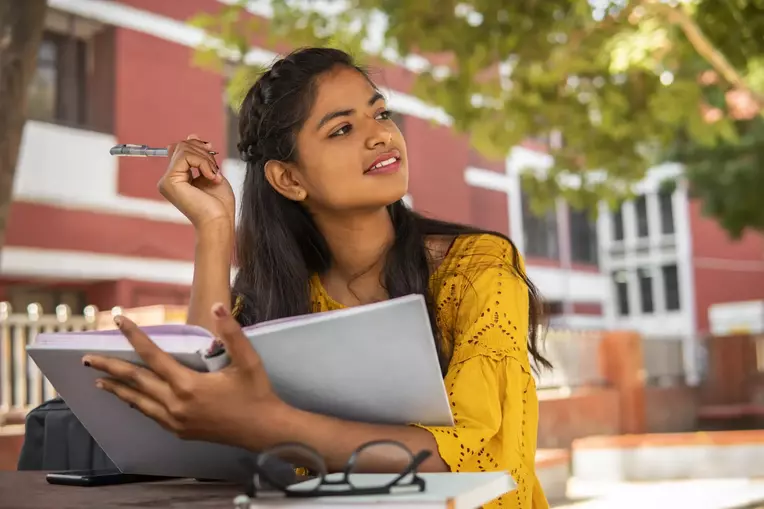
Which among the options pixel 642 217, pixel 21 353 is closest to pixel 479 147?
pixel 21 353

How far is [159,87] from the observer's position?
390 inches

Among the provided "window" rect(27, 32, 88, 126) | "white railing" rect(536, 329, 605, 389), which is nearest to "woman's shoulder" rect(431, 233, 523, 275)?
"window" rect(27, 32, 88, 126)

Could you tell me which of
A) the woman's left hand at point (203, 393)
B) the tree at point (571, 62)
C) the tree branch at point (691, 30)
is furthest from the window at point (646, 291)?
the woman's left hand at point (203, 393)

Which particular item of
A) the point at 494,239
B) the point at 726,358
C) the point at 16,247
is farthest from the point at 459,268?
the point at 726,358

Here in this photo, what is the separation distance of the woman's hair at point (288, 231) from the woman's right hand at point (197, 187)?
185 millimetres

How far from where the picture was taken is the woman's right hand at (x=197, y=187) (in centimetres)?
185

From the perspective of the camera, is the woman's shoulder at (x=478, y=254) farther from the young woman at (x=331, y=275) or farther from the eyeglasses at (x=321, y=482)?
the eyeglasses at (x=321, y=482)

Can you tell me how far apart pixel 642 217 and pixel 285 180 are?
71.0ft

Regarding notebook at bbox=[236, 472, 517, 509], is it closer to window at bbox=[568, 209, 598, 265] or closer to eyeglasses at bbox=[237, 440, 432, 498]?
eyeglasses at bbox=[237, 440, 432, 498]

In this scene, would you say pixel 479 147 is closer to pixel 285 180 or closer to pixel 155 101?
pixel 155 101

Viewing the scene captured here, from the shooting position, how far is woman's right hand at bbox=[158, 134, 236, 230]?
6.08ft

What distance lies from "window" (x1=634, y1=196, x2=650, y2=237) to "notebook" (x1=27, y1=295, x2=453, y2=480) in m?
22.1

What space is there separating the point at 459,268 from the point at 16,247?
7454 mm

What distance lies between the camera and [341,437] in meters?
1.30
